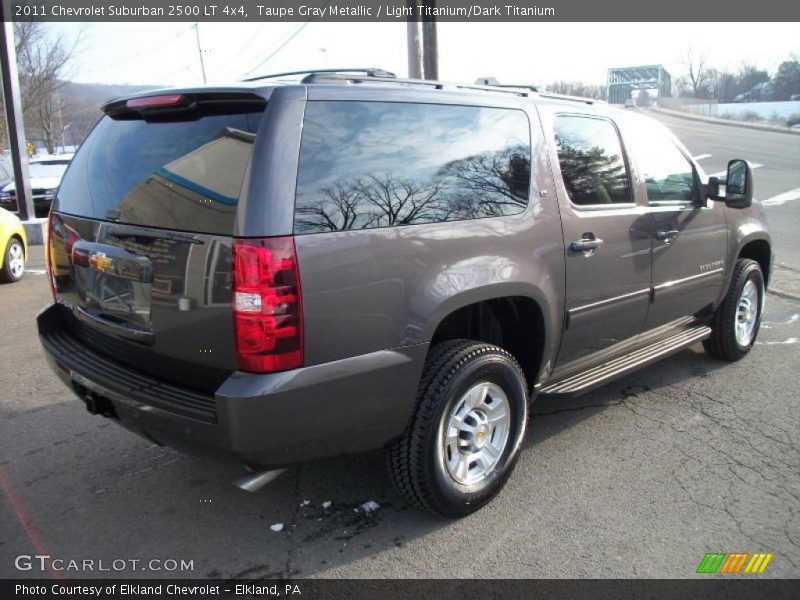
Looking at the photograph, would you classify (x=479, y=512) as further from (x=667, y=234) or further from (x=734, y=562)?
(x=667, y=234)

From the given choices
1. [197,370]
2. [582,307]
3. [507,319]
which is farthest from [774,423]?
[197,370]

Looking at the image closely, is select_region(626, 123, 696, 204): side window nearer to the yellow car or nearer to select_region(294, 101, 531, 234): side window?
select_region(294, 101, 531, 234): side window

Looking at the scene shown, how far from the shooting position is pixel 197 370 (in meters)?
2.60

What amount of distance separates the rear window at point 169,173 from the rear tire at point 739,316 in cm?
399

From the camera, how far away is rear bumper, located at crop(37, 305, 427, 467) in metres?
2.39

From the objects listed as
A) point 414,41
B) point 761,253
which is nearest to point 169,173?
point 761,253

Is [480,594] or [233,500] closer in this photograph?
[480,594]

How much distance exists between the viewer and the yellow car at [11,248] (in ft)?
28.2

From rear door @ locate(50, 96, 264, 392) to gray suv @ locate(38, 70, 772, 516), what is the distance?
1 centimetres

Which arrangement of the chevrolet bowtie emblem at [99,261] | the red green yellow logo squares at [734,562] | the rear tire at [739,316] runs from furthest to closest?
1. the rear tire at [739,316]
2. the chevrolet bowtie emblem at [99,261]
3. the red green yellow logo squares at [734,562]

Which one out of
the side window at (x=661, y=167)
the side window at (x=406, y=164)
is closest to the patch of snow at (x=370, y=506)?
the side window at (x=406, y=164)

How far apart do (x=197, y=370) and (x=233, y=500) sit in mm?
994

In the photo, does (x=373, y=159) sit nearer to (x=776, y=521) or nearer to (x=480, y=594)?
(x=480, y=594)

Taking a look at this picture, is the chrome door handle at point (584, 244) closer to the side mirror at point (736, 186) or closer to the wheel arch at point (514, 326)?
the wheel arch at point (514, 326)
